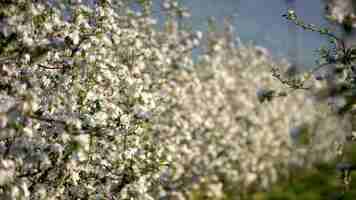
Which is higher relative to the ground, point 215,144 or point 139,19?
point 139,19

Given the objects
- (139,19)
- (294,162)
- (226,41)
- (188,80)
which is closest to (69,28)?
(139,19)

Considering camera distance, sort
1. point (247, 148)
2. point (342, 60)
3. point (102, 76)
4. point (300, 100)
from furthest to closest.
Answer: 1. point (300, 100)
2. point (247, 148)
3. point (102, 76)
4. point (342, 60)

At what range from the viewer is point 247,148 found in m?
27.2

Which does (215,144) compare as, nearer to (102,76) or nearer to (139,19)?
(139,19)

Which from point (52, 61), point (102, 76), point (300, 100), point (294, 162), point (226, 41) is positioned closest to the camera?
point (52, 61)

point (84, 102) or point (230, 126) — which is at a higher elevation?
point (84, 102)

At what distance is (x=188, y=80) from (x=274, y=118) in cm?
1419

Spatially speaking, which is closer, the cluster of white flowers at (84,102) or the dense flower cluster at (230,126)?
the cluster of white flowers at (84,102)

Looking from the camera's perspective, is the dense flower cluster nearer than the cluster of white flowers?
No

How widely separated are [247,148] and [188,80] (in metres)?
8.90

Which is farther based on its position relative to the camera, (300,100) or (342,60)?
(300,100)

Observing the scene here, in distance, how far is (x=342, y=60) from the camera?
734cm

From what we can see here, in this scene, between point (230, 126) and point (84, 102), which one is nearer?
point (84, 102)

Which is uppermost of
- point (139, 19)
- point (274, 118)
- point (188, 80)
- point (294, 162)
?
point (139, 19)
